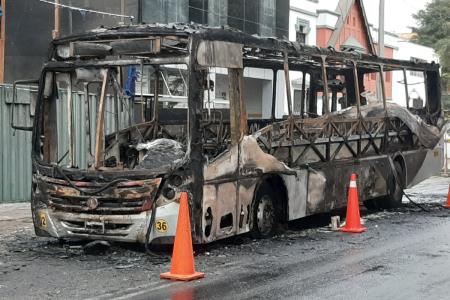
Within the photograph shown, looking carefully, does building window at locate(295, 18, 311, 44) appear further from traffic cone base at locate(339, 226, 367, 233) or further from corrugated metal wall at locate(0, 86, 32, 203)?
traffic cone base at locate(339, 226, 367, 233)

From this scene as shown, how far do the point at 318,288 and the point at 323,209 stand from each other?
4.36 metres

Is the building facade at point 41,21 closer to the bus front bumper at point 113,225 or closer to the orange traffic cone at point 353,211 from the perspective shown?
the orange traffic cone at point 353,211

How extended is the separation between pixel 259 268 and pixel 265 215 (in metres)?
2.01

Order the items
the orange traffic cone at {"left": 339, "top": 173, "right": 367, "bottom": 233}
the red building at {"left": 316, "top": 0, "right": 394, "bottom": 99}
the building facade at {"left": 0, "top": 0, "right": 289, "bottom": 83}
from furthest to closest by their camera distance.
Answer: the red building at {"left": 316, "top": 0, "right": 394, "bottom": 99} → the building facade at {"left": 0, "top": 0, "right": 289, "bottom": 83} → the orange traffic cone at {"left": 339, "top": 173, "right": 367, "bottom": 233}

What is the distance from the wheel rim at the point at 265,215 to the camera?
973 cm

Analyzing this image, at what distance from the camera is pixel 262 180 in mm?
9594

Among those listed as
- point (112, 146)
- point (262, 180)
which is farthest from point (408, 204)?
point (112, 146)

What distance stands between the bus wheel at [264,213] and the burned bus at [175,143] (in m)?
0.03

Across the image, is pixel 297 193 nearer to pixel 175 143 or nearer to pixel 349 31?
pixel 175 143

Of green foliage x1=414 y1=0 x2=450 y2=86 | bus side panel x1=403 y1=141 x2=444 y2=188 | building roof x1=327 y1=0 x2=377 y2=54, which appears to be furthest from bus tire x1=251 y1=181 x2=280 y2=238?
green foliage x1=414 y1=0 x2=450 y2=86

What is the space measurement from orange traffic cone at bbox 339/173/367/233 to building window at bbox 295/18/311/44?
779 inches

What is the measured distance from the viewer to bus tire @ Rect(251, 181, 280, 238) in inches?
379

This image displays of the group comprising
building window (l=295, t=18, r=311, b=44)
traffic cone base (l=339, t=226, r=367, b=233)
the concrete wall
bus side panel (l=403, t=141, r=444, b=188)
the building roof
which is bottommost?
traffic cone base (l=339, t=226, r=367, b=233)

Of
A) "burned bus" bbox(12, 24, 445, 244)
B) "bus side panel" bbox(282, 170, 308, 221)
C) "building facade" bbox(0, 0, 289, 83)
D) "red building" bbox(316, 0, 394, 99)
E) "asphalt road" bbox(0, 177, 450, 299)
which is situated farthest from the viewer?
"red building" bbox(316, 0, 394, 99)
